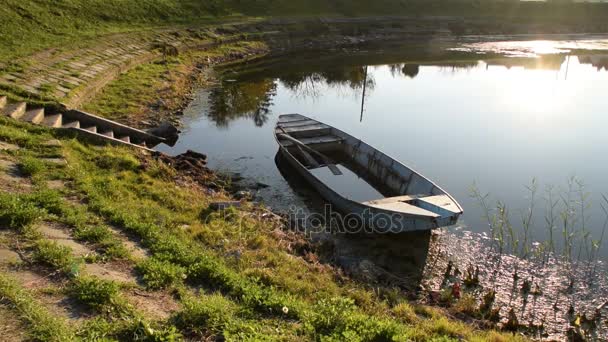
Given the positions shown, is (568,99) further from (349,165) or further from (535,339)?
(535,339)

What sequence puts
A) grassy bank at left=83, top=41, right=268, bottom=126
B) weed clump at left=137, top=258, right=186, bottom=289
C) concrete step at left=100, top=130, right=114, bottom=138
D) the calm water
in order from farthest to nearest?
grassy bank at left=83, top=41, right=268, bottom=126
concrete step at left=100, top=130, right=114, bottom=138
the calm water
weed clump at left=137, top=258, right=186, bottom=289

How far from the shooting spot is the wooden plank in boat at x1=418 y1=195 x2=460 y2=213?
1131 centimetres

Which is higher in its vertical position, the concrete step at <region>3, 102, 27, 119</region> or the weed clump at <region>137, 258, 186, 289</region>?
the concrete step at <region>3, 102, 27, 119</region>

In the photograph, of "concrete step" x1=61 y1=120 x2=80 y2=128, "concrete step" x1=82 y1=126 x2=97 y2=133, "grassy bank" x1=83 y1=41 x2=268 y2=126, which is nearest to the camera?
"concrete step" x1=61 y1=120 x2=80 y2=128

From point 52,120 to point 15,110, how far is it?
0.94 metres

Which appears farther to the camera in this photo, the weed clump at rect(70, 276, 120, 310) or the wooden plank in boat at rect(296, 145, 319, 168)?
the wooden plank in boat at rect(296, 145, 319, 168)

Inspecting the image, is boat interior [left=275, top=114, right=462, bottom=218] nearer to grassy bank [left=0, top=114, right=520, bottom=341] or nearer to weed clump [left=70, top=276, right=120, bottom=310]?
grassy bank [left=0, top=114, right=520, bottom=341]

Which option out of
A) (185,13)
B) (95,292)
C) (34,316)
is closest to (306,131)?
(95,292)

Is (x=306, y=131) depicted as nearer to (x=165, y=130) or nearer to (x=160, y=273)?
(x=165, y=130)

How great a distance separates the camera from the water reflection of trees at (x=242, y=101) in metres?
22.6

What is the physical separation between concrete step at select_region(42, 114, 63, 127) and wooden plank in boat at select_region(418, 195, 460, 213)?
33.7ft

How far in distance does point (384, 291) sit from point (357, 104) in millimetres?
18732

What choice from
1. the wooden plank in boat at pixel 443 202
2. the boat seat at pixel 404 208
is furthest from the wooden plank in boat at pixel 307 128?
the wooden plank in boat at pixel 443 202

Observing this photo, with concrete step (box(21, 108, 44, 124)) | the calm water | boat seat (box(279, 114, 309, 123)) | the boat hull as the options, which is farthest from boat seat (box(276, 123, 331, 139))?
concrete step (box(21, 108, 44, 124))
